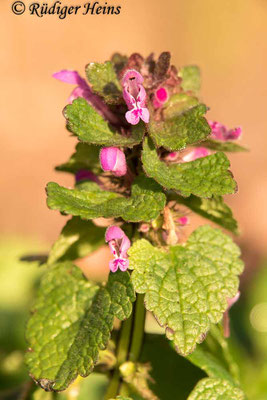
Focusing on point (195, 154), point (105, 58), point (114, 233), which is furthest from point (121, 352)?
point (105, 58)

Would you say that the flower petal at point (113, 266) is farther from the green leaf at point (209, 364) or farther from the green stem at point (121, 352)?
the green leaf at point (209, 364)

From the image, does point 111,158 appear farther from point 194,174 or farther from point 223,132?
point 223,132

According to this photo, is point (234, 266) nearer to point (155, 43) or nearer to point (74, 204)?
point (74, 204)

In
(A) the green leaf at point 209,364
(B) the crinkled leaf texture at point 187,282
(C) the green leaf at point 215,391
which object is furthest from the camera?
(A) the green leaf at point 209,364

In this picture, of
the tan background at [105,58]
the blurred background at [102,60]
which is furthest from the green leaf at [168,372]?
the tan background at [105,58]

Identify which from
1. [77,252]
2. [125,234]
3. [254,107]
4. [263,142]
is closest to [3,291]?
[77,252]

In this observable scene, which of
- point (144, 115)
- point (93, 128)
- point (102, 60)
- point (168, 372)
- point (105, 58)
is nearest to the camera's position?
point (144, 115)
